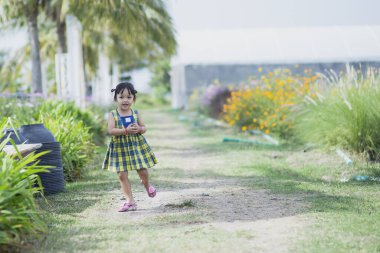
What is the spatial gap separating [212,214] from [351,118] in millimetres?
4321

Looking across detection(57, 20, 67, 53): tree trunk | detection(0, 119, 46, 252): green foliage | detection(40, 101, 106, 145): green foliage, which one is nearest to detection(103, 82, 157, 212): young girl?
detection(0, 119, 46, 252): green foliage

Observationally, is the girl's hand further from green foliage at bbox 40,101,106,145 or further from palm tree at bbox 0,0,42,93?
palm tree at bbox 0,0,42,93

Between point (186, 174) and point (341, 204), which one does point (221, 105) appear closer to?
point (186, 174)

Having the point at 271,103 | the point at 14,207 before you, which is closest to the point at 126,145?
the point at 14,207

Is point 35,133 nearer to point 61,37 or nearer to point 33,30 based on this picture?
point 33,30

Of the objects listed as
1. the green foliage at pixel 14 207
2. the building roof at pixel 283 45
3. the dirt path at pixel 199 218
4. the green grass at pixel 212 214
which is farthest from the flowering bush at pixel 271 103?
the building roof at pixel 283 45

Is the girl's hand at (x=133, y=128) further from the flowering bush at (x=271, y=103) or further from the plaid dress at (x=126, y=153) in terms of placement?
the flowering bush at (x=271, y=103)

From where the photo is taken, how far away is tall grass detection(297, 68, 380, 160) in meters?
9.05

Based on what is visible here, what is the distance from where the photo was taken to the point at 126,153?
20.1ft

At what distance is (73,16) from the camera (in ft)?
49.6

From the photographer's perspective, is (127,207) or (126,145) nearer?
(127,207)

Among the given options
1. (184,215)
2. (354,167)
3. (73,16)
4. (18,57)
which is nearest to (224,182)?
(354,167)

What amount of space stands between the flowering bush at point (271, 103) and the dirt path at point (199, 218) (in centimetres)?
469

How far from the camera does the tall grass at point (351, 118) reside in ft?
29.7
